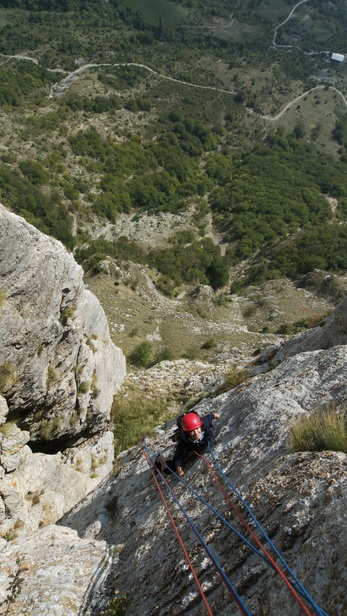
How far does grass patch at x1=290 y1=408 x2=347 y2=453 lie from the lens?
4.77m

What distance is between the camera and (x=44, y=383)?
10102mm

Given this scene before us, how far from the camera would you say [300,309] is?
125 ft

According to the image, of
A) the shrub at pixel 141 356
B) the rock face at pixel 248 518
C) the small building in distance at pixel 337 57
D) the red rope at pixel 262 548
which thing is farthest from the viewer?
the small building in distance at pixel 337 57

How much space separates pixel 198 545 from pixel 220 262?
53030 mm

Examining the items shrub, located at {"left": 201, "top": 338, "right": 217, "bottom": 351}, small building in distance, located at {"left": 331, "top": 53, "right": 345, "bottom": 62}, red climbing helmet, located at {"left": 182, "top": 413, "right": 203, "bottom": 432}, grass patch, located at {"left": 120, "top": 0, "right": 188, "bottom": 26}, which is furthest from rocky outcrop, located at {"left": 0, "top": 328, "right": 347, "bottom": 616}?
grass patch, located at {"left": 120, "top": 0, "right": 188, "bottom": 26}

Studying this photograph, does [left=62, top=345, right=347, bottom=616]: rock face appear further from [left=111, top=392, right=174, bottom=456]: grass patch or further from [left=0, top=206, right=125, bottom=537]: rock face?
[left=111, top=392, right=174, bottom=456]: grass patch

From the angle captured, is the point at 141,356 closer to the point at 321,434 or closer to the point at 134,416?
the point at 134,416

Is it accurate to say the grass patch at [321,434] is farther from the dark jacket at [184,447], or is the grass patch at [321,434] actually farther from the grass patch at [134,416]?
the grass patch at [134,416]

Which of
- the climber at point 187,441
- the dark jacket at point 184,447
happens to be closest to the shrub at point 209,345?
the climber at point 187,441

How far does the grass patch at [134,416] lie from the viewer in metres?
14.2

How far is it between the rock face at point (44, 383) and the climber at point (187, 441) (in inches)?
162

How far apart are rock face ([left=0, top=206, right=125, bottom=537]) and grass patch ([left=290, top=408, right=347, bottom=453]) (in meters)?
6.81

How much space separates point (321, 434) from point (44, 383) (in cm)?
779

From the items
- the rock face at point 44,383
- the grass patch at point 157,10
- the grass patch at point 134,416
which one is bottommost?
the grass patch at point 134,416
